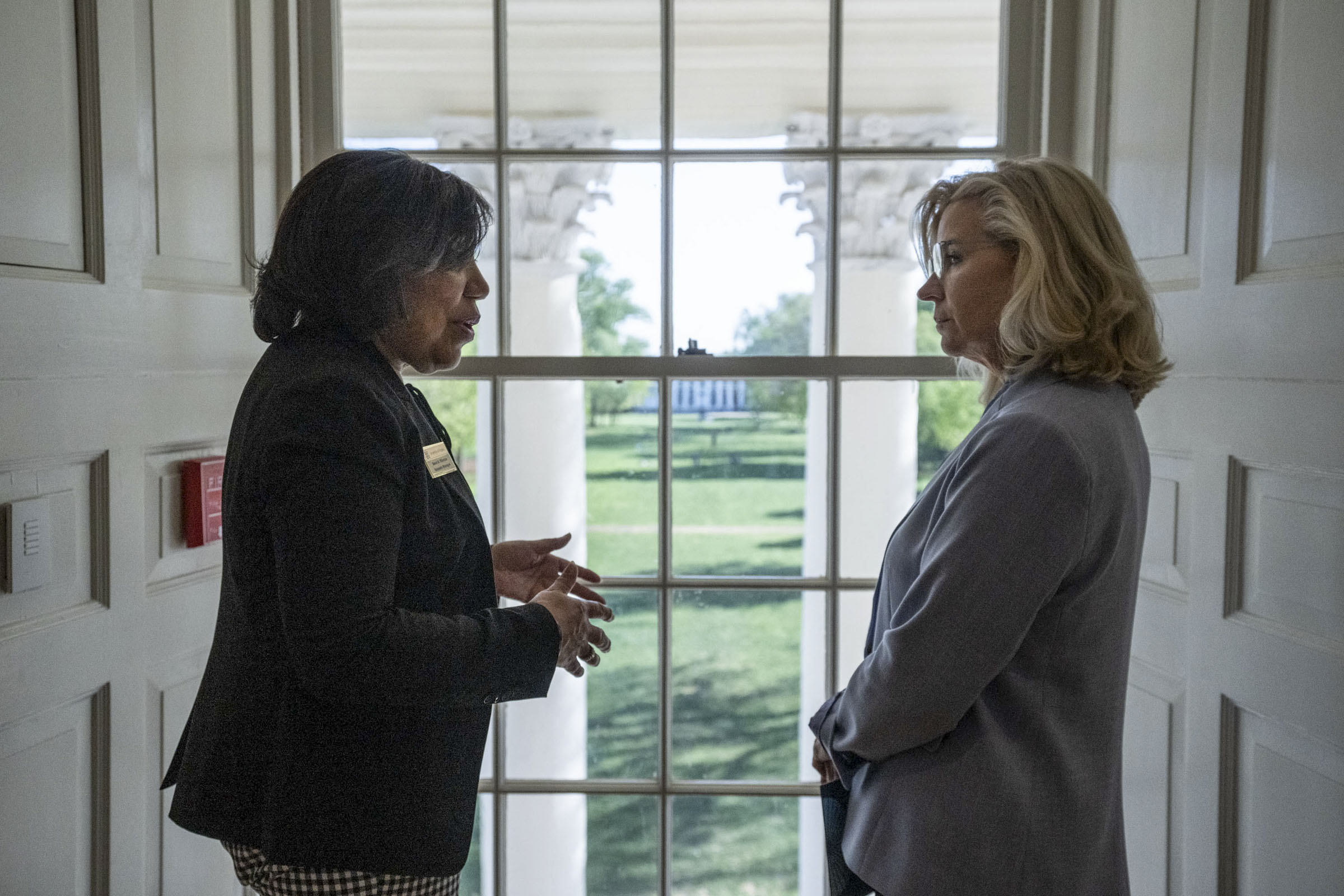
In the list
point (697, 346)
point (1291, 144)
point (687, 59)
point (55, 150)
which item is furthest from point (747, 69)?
point (55, 150)

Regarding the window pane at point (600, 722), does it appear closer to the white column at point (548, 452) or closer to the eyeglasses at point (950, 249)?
the white column at point (548, 452)

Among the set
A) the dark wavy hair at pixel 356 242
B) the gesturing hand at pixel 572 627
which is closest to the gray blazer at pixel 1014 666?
the gesturing hand at pixel 572 627

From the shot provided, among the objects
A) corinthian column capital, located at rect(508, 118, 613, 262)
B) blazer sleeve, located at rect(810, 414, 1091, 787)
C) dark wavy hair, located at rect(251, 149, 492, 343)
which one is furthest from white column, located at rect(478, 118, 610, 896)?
blazer sleeve, located at rect(810, 414, 1091, 787)

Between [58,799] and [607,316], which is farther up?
[607,316]

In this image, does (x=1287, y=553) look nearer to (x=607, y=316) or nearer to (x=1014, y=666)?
(x=1014, y=666)

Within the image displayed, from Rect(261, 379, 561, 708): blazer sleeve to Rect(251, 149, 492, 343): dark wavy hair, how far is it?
136mm

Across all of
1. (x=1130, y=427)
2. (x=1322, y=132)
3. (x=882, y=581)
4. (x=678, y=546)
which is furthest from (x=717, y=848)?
(x=1322, y=132)

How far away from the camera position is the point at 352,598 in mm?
1088

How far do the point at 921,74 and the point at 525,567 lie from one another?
4.32 ft

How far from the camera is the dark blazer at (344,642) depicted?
1.09 metres

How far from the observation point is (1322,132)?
1321mm

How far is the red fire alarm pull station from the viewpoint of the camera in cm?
168

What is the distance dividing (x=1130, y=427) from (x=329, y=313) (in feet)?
3.24

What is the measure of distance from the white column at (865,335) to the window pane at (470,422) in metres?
0.68
